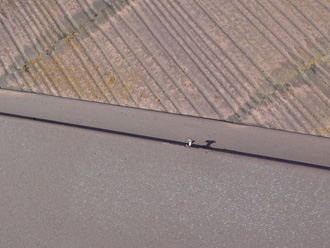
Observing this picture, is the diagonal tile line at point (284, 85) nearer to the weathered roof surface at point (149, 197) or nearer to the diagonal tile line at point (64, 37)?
the weathered roof surface at point (149, 197)

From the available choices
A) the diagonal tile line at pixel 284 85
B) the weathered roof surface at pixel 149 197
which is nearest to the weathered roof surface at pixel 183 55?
the diagonal tile line at pixel 284 85

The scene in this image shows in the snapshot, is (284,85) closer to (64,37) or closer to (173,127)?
(173,127)

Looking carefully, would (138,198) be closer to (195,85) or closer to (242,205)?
(242,205)

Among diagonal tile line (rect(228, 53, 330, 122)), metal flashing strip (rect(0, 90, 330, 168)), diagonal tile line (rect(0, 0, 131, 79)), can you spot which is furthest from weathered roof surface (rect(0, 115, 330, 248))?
diagonal tile line (rect(0, 0, 131, 79))

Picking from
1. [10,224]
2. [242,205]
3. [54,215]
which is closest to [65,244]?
[54,215]

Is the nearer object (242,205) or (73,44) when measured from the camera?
(242,205)

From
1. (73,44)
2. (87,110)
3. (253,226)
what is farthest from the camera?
(73,44)

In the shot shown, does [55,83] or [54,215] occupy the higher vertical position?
[55,83]

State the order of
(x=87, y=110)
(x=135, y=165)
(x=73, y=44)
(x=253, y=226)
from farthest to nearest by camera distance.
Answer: (x=73, y=44), (x=87, y=110), (x=135, y=165), (x=253, y=226)
